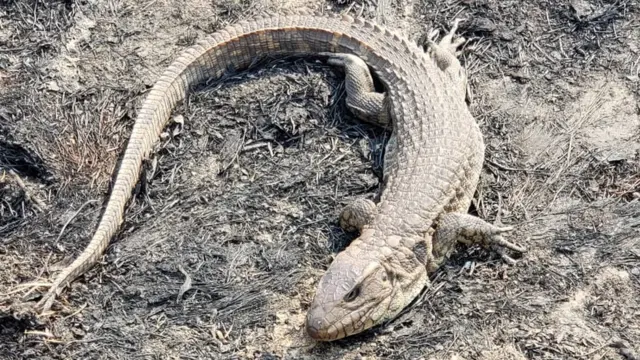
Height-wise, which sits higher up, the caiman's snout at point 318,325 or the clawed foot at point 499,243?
the clawed foot at point 499,243

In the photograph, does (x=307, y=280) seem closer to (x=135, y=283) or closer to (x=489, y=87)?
(x=135, y=283)

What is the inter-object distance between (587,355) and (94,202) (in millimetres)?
3661

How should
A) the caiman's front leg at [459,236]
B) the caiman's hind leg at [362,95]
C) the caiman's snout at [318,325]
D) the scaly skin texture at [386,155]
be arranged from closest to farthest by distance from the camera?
the caiman's snout at [318,325], the scaly skin texture at [386,155], the caiman's front leg at [459,236], the caiman's hind leg at [362,95]

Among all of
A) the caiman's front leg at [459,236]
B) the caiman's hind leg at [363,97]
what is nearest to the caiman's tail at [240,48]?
the caiman's hind leg at [363,97]

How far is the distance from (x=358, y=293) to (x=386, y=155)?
141cm

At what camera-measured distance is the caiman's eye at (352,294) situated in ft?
14.2

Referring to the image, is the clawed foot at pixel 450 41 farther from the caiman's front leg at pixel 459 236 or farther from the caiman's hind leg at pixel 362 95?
the caiman's front leg at pixel 459 236

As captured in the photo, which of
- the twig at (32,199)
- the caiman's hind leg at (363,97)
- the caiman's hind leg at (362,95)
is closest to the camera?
the twig at (32,199)

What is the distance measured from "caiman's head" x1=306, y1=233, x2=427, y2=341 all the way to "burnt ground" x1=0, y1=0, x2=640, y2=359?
15 centimetres

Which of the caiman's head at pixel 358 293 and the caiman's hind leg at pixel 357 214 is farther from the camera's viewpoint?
the caiman's hind leg at pixel 357 214

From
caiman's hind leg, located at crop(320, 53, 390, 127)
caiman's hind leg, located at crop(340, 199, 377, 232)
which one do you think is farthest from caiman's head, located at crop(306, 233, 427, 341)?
caiman's hind leg, located at crop(320, 53, 390, 127)

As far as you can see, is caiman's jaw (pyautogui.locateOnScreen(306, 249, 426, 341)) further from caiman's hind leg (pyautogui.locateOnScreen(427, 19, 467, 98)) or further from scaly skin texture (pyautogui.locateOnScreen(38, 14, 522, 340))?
caiman's hind leg (pyautogui.locateOnScreen(427, 19, 467, 98))

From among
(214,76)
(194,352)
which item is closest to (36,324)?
(194,352)

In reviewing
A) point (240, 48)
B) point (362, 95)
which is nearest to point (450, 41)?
point (362, 95)
